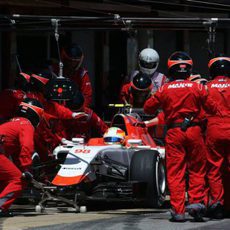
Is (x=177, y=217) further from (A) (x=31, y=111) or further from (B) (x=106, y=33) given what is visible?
(B) (x=106, y=33)

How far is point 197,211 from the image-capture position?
11.7 m

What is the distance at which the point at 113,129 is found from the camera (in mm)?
13898

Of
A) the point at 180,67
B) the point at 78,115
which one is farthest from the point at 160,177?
the point at 180,67

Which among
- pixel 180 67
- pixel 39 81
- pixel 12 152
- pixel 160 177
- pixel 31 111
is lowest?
pixel 160 177

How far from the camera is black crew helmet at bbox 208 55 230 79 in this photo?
491 inches

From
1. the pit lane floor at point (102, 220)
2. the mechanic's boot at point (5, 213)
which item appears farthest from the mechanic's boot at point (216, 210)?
the mechanic's boot at point (5, 213)

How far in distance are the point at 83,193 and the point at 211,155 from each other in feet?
5.96

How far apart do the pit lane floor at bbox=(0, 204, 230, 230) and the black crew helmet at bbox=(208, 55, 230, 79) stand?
1.87 meters

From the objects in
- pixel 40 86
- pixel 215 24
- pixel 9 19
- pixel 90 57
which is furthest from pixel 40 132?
pixel 90 57

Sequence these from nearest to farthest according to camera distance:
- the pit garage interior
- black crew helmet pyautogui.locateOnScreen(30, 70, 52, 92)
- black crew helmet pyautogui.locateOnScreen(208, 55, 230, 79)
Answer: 1. black crew helmet pyautogui.locateOnScreen(208, 55, 230, 79)
2. black crew helmet pyautogui.locateOnScreen(30, 70, 52, 92)
3. the pit garage interior

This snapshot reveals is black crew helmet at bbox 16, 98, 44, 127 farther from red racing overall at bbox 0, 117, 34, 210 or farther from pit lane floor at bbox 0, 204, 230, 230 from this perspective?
pit lane floor at bbox 0, 204, 230, 230

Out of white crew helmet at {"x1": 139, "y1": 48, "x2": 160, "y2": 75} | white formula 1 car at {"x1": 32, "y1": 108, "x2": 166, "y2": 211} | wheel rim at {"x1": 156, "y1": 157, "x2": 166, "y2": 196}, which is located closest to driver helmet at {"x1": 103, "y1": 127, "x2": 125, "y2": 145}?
white formula 1 car at {"x1": 32, "y1": 108, "x2": 166, "y2": 211}

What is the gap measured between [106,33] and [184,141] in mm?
11097

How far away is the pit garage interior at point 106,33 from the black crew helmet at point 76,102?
1096mm
